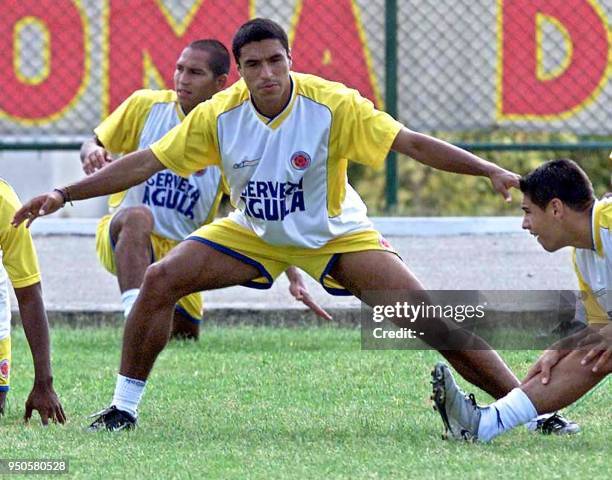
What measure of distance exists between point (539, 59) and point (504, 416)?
5763 millimetres

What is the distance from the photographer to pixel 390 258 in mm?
6508

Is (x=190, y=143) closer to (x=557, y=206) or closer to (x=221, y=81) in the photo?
(x=557, y=206)

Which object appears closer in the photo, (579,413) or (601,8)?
(579,413)

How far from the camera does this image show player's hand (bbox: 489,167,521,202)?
602 centimetres

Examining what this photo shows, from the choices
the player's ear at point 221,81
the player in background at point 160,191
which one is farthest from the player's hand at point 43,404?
the player's ear at point 221,81

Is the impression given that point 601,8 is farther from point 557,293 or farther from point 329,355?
point 329,355

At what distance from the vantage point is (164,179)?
345 inches

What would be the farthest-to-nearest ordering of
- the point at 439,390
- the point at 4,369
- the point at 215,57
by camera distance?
the point at 215,57
the point at 4,369
the point at 439,390

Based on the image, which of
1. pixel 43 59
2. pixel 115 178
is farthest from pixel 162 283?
pixel 43 59

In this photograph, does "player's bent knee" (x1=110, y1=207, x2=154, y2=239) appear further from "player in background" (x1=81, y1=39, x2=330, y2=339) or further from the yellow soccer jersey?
the yellow soccer jersey

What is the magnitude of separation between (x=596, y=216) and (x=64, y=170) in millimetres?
8311

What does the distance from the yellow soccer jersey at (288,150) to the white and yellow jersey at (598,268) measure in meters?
0.93

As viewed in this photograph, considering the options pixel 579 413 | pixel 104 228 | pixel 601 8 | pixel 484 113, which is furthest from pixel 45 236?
pixel 579 413
